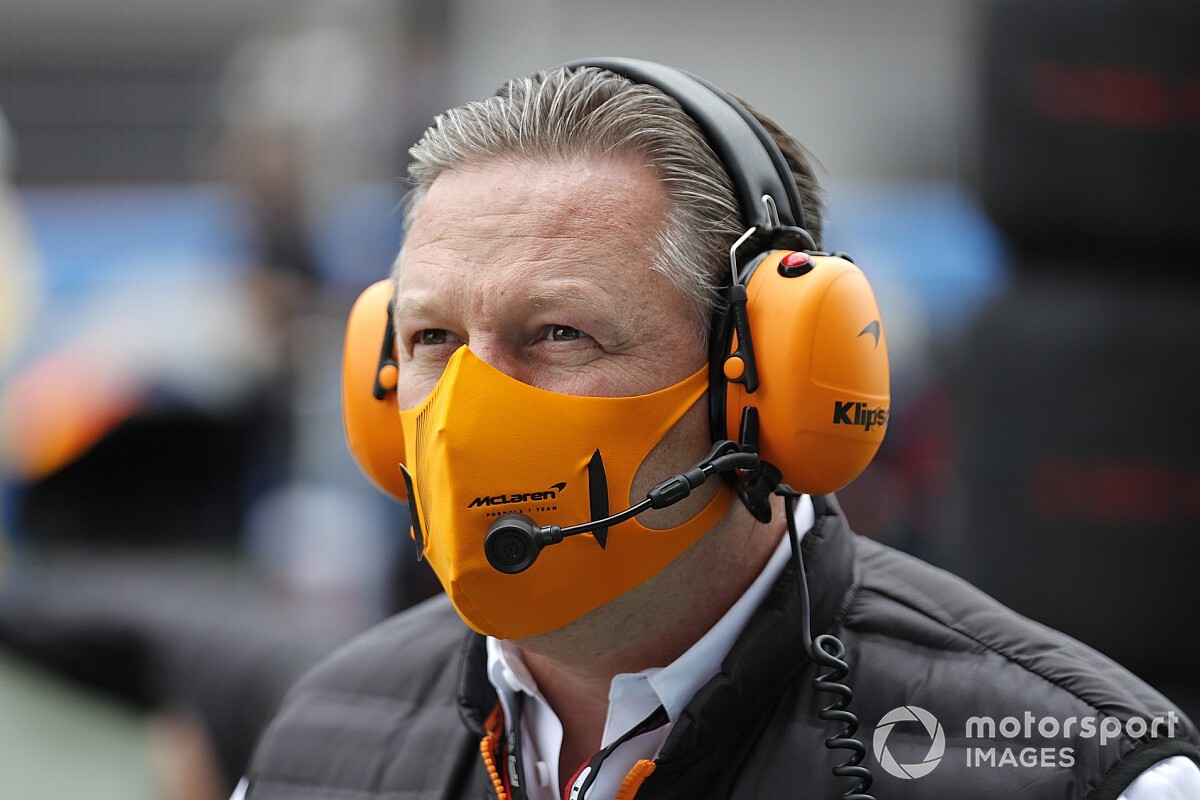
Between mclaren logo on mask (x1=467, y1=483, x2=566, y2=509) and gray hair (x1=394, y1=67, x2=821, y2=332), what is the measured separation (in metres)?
0.31

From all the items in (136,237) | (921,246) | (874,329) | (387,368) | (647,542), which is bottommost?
(921,246)

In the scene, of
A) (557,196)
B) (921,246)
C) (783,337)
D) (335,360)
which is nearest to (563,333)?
(557,196)

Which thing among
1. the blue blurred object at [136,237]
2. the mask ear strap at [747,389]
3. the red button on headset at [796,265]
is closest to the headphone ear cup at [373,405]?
the mask ear strap at [747,389]

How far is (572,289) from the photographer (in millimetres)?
1827

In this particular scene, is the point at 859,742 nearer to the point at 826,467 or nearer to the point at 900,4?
the point at 826,467

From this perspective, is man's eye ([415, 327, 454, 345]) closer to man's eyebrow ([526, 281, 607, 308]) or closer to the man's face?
the man's face

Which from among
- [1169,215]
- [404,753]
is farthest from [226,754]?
[1169,215]

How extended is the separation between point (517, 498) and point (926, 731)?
62 centimetres

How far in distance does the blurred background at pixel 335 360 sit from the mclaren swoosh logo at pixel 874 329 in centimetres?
141

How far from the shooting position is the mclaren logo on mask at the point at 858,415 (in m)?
1.81

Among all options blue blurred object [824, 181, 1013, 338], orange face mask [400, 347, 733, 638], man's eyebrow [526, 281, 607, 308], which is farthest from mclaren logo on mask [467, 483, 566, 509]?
blue blurred object [824, 181, 1013, 338]

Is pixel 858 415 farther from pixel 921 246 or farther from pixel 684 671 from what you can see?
pixel 921 246

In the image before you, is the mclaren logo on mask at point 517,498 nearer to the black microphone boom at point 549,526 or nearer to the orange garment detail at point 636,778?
the black microphone boom at point 549,526

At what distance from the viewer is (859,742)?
5.89ft
